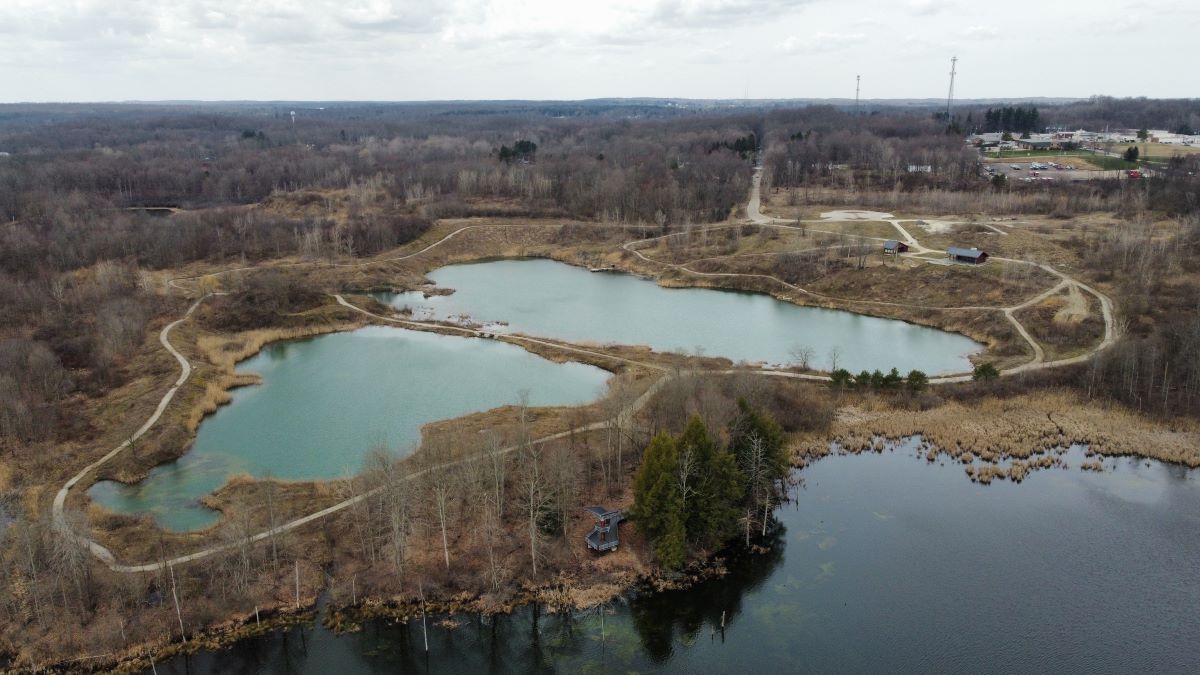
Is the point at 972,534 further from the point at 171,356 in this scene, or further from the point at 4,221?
the point at 4,221

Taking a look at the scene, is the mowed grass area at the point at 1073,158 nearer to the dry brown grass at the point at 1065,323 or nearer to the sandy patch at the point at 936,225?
the sandy patch at the point at 936,225

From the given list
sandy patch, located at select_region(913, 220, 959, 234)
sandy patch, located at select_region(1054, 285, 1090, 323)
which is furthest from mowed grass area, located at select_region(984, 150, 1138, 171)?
sandy patch, located at select_region(1054, 285, 1090, 323)

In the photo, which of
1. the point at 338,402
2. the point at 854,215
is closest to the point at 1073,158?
the point at 854,215

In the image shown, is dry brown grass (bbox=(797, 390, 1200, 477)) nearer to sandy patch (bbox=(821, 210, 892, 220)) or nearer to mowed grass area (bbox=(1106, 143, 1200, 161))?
sandy patch (bbox=(821, 210, 892, 220))

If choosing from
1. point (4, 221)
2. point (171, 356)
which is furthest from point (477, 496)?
point (4, 221)

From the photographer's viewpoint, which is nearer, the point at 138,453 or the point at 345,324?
the point at 138,453
